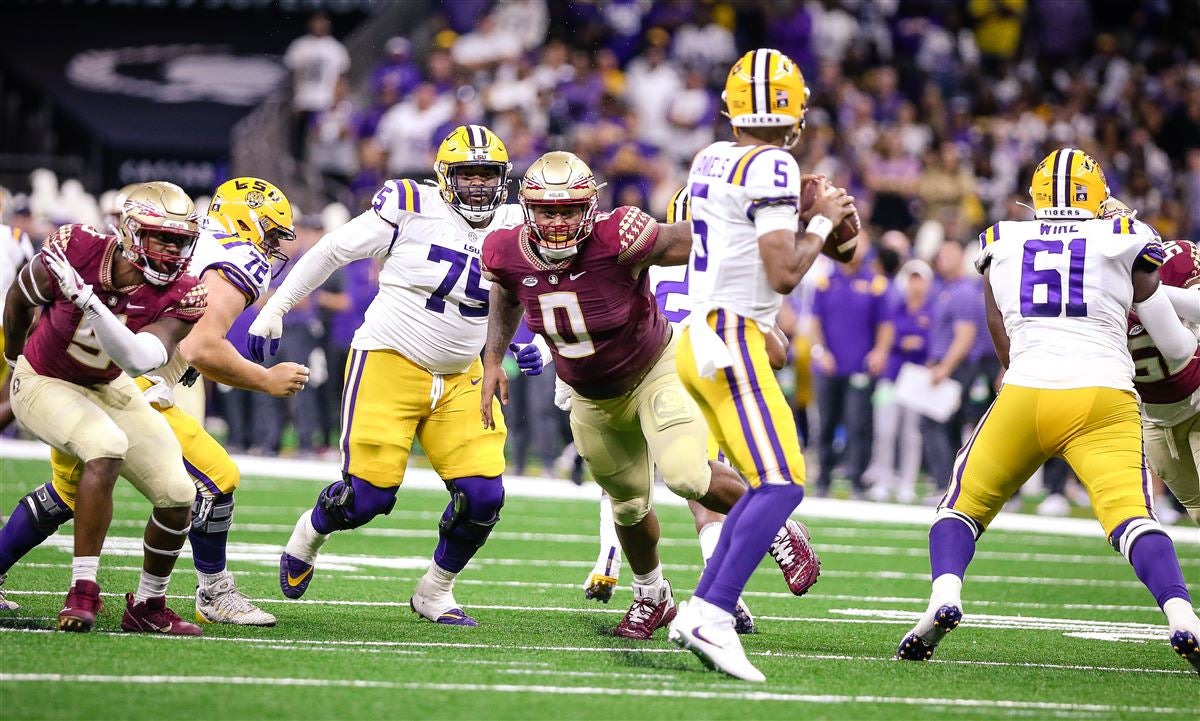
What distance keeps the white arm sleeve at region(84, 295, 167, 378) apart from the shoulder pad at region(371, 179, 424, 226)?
4.32ft

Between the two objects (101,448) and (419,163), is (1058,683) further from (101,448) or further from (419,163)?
(419,163)

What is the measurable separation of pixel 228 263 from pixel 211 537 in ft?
3.50

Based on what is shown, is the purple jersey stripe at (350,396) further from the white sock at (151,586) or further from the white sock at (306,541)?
the white sock at (151,586)

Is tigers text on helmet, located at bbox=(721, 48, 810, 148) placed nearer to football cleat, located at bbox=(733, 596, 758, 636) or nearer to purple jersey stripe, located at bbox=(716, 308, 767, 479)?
purple jersey stripe, located at bbox=(716, 308, 767, 479)

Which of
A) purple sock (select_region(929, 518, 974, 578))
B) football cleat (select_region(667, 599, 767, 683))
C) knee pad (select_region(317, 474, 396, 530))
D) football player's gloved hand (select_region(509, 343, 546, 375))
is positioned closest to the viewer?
football cleat (select_region(667, 599, 767, 683))

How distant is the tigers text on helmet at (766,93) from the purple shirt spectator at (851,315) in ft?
24.4

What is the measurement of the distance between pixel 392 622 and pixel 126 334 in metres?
1.68

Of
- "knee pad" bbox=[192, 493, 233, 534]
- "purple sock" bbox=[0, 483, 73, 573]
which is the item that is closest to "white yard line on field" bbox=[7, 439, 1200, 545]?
"knee pad" bbox=[192, 493, 233, 534]

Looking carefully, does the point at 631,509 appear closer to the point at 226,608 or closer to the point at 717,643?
the point at 717,643

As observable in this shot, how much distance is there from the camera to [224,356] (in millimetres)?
6059

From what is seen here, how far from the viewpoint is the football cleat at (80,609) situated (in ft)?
18.0

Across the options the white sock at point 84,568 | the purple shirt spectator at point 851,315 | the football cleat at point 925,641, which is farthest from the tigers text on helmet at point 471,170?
the purple shirt spectator at point 851,315

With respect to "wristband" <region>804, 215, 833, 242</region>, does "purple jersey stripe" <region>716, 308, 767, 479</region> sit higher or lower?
lower

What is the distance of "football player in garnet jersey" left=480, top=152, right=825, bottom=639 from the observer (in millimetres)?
5785
